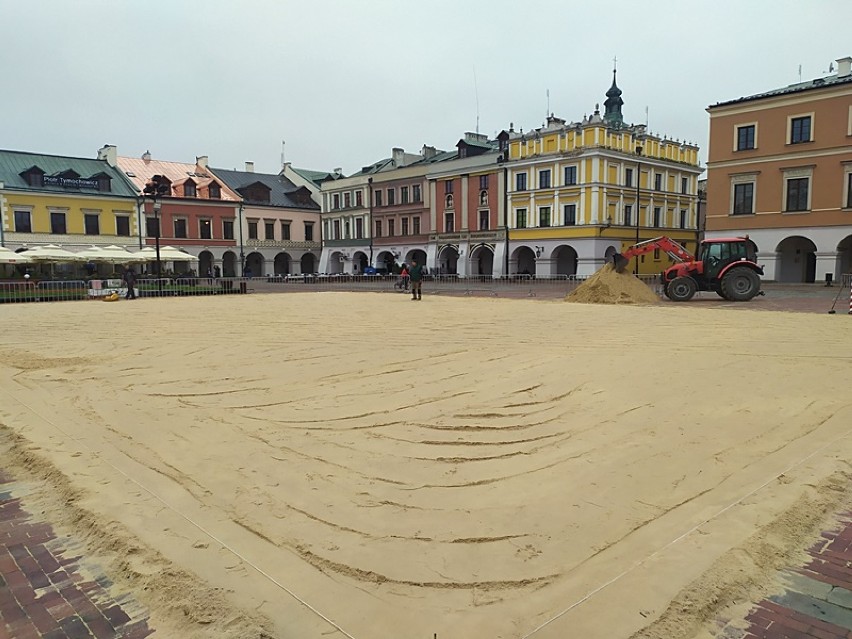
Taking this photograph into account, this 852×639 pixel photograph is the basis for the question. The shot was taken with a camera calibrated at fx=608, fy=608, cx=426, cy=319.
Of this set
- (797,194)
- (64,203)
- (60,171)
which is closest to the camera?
(797,194)

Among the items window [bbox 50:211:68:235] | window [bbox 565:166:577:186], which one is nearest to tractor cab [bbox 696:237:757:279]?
window [bbox 565:166:577:186]

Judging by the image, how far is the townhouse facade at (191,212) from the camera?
177 ft

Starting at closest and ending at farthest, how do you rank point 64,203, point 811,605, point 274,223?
point 811,605, point 64,203, point 274,223

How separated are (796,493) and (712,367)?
480 centimetres

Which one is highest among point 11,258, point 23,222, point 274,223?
point 274,223

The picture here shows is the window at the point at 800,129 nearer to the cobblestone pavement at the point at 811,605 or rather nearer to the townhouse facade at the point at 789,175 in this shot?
the townhouse facade at the point at 789,175

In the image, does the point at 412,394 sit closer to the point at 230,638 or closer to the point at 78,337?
the point at 230,638

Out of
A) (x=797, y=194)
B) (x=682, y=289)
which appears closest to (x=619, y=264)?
(x=682, y=289)

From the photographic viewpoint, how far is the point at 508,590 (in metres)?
3.43

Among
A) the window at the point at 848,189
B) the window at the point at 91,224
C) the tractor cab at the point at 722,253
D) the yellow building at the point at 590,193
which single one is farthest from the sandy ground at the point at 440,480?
the window at the point at 91,224

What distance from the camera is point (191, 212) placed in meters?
55.5

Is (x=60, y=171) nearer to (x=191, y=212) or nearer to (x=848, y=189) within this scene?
(x=191, y=212)

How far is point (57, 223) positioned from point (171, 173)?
40.1 feet

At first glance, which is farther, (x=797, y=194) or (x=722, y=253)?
(x=797, y=194)
